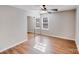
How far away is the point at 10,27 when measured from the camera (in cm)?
395

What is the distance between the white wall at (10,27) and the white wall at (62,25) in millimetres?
2745

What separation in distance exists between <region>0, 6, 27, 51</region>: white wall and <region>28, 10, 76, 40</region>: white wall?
2745 mm

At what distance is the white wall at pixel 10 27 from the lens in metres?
3.51

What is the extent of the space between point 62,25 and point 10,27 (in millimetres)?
3657

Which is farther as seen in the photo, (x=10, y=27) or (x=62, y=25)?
(x=62, y=25)

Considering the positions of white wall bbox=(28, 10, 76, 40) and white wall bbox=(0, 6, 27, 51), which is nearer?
white wall bbox=(0, 6, 27, 51)

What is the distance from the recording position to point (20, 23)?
4.83 metres

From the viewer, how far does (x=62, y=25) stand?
6109 millimetres

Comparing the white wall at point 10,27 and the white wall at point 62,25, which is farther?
the white wall at point 62,25

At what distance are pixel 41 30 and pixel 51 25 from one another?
126cm

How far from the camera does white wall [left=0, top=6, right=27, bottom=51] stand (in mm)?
3510

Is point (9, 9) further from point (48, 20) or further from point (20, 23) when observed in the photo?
point (48, 20)

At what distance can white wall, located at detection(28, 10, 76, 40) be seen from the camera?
549cm
